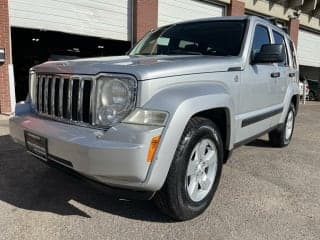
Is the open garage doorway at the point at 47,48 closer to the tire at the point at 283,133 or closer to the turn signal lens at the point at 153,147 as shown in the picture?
the tire at the point at 283,133

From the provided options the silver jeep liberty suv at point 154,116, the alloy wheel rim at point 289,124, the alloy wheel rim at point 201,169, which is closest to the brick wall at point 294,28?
the alloy wheel rim at point 289,124

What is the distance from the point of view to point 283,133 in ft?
21.4

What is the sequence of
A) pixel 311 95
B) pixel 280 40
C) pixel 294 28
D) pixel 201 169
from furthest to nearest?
1. pixel 311 95
2. pixel 294 28
3. pixel 280 40
4. pixel 201 169

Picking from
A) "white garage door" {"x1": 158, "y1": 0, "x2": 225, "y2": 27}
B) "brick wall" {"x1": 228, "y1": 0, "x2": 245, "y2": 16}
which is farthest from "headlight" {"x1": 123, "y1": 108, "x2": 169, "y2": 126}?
"brick wall" {"x1": 228, "y1": 0, "x2": 245, "y2": 16}

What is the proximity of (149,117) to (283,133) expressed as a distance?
413cm

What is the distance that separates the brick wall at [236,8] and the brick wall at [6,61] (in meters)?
9.41

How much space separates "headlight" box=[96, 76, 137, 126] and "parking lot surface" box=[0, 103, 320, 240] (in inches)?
37.6

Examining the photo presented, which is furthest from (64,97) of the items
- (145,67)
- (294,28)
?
(294,28)

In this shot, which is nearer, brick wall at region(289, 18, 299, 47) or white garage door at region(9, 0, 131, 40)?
white garage door at region(9, 0, 131, 40)

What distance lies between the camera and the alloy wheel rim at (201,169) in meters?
3.50

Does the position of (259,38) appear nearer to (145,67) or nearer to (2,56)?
(145,67)

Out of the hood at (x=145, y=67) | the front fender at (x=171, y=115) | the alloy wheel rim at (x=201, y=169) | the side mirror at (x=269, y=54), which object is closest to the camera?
the front fender at (x=171, y=115)

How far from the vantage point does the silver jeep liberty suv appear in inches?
116

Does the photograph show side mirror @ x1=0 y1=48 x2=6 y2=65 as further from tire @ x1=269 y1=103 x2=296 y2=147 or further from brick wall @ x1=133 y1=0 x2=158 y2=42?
tire @ x1=269 y1=103 x2=296 y2=147
